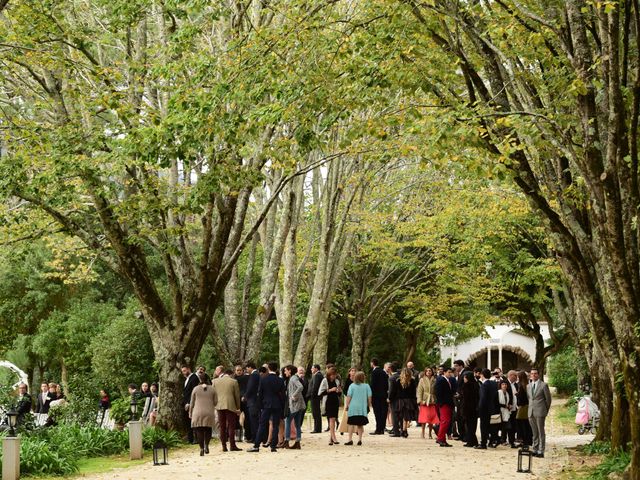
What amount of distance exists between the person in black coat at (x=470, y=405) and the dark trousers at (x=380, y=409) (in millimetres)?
2690

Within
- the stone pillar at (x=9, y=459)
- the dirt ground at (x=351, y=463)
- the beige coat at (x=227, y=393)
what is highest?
the beige coat at (x=227, y=393)

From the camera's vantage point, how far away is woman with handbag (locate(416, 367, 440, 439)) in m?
21.0

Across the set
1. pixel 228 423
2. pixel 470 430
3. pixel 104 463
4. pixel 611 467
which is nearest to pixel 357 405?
pixel 470 430

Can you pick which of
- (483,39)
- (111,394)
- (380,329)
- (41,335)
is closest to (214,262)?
(483,39)

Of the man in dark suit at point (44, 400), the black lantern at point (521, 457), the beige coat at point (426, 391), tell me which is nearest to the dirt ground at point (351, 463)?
the black lantern at point (521, 457)

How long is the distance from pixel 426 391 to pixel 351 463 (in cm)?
584

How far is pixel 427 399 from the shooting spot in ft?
69.7

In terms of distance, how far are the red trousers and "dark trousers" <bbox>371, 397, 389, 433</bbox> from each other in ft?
7.21

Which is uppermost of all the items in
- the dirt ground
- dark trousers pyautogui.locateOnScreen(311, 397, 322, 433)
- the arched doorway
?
the arched doorway

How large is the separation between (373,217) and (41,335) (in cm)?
1457

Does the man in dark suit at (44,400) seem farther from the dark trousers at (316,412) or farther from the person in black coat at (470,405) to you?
the person in black coat at (470,405)

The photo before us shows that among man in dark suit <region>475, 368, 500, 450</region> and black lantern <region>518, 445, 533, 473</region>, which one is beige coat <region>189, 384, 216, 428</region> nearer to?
man in dark suit <region>475, 368, 500, 450</region>

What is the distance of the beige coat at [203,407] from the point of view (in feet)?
55.6

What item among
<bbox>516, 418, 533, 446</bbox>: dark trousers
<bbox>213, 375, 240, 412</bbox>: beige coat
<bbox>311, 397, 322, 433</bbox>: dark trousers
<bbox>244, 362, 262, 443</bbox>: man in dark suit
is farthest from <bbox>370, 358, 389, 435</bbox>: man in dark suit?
<bbox>213, 375, 240, 412</bbox>: beige coat
